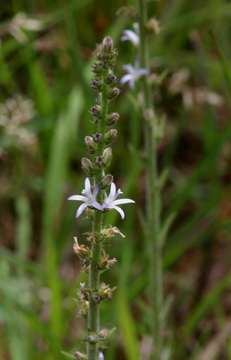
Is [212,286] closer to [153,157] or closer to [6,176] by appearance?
[6,176]

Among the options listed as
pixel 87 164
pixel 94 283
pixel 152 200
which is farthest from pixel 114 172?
pixel 87 164

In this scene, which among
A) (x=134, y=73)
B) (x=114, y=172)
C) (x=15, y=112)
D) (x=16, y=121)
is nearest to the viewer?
(x=134, y=73)

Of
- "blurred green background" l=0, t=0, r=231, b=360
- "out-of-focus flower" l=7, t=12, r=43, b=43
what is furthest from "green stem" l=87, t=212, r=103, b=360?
"out-of-focus flower" l=7, t=12, r=43, b=43

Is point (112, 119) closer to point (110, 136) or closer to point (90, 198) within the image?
point (110, 136)

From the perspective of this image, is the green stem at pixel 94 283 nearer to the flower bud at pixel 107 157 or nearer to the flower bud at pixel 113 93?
the flower bud at pixel 107 157

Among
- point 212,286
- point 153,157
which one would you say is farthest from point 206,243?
point 153,157

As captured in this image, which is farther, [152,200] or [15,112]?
[15,112]
